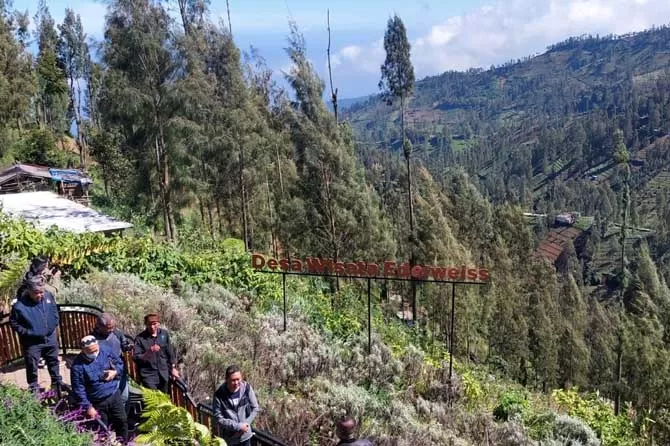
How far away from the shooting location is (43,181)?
24422 mm

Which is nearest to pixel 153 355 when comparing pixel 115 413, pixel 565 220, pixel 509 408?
pixel 115 413

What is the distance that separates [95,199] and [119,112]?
920cm

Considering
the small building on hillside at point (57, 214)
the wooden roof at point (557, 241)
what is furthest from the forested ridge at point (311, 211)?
the wooden roof at point (557, 241)

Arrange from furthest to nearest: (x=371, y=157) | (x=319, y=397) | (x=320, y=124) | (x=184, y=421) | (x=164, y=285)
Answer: (x=371, y=157)
(x=320, y=124)
(x=164, y=285)
(x=319, y=397)
(x=184, y=421)

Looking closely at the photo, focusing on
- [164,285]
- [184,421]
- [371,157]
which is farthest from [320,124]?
[371,157]

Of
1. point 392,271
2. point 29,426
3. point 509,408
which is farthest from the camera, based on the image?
point 392,271

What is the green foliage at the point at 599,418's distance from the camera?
8.72 m

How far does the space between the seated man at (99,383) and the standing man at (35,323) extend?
0.88 m

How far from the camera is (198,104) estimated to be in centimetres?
1797

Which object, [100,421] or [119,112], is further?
[119,112]

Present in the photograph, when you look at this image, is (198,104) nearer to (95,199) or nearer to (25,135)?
(95,199)

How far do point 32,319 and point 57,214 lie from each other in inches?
426

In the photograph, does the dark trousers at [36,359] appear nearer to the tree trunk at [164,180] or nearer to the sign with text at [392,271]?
the sign with text at [392,271]

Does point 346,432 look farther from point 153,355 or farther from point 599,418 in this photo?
point 599,418
